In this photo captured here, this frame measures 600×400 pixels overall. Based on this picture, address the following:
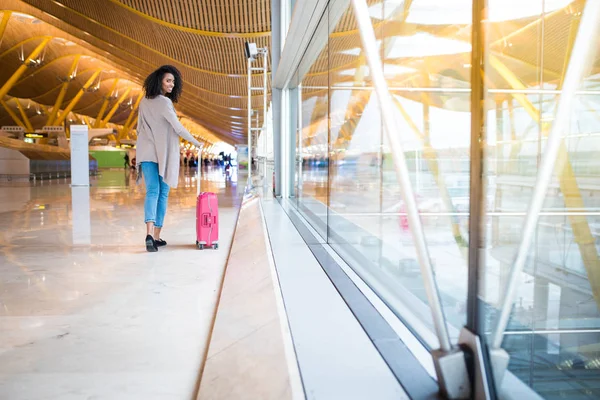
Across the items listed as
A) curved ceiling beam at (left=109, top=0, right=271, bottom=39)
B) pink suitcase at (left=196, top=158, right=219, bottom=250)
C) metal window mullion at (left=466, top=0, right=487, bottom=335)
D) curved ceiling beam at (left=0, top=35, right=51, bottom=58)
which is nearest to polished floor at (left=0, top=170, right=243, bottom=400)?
pink suitcase at (left=196, top=158, right=219, bottom=250)

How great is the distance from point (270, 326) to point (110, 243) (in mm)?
3543

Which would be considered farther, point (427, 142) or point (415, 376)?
point (427, 142)

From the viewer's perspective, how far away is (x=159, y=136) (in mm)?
5062

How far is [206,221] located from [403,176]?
3556 millimetres

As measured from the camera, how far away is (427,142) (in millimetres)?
3484

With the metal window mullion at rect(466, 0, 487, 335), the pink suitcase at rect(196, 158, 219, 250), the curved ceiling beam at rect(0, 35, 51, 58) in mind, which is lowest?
the pink suitcase at rect(196, 158, 219, 250)

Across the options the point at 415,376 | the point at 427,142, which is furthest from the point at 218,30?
the point at 415,376

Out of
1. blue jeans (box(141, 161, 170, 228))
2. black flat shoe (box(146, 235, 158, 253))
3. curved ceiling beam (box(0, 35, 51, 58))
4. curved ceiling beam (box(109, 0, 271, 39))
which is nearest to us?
black flat shoe (box(146, 235, 158, 253))

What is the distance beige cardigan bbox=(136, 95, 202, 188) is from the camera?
5.03 meters

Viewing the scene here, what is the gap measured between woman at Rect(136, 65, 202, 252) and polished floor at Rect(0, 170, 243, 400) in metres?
0.50

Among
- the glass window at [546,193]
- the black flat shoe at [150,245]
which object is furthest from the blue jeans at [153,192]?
the glass window at [546,193]

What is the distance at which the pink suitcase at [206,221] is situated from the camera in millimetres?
5013

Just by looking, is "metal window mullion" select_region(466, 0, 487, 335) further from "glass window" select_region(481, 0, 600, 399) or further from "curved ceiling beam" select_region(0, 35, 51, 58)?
"curved ceiling beam" select_region(0, 35, 51, 58)

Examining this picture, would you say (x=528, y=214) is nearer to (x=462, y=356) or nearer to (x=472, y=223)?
(x=472, y=223)
